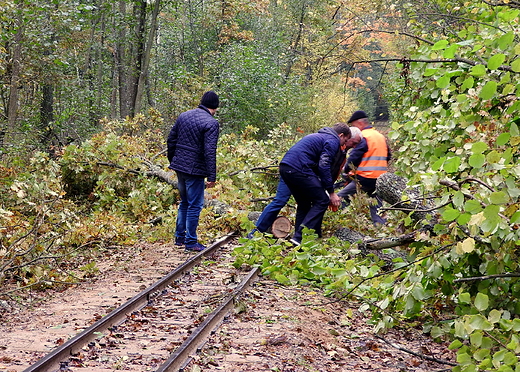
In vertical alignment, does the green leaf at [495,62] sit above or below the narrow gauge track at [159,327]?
above

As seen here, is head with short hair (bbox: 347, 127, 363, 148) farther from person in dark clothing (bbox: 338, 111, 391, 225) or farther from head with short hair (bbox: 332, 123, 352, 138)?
person in dark clothing (bbox: 338, 111, 391, 225)

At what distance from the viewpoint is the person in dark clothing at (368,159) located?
32.7ft

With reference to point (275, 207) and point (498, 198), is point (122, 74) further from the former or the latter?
point (498, 198)

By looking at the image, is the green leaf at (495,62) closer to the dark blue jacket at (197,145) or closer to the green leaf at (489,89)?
the green leaf at (489,89)

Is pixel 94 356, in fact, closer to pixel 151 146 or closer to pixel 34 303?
pixel 34 303

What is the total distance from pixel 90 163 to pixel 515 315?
1050 centimetres

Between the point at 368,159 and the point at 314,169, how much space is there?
65.3 inches

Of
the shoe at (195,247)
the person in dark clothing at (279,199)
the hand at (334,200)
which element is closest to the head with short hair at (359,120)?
the person in dark clothing at (279,199)

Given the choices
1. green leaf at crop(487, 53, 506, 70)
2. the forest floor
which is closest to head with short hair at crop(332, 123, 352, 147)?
the forest floor

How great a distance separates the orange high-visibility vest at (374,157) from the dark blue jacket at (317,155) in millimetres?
1461

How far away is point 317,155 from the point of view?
870 cm

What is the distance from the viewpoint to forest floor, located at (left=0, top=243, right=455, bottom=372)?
15.3 feet

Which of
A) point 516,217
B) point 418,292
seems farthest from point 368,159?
point 516,217

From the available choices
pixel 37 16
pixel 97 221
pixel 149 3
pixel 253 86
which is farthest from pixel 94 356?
pixel 149 3
